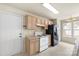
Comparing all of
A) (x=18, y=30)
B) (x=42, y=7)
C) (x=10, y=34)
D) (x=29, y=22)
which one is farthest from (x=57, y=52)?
(x=10, y=34)

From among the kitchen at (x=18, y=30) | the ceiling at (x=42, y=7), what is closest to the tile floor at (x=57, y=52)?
the kitchen at (x=18, y=30)

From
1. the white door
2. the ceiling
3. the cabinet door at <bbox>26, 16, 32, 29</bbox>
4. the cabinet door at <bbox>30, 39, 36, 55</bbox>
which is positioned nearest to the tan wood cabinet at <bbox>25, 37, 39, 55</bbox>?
the cabinet door at <bbox>30, 39, 36, 55</bbox>

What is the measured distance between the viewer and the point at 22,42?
15.6 ft

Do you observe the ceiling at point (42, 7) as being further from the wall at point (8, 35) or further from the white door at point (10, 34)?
the white door at point (10, 34)

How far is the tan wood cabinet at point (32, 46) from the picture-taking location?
14.6 feet

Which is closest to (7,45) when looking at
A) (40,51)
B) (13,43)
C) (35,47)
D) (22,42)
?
(13,43)

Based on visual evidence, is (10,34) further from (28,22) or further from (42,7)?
(42,7)

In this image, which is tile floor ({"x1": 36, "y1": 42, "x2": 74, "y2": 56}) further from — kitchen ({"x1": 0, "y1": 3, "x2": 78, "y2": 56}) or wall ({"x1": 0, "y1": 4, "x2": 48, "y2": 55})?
wall ({"x1": 0, "y1": 4, "x2": 48, "y2": 55})

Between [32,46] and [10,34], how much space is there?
1071 millimetres

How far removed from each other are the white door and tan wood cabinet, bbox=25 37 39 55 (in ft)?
0.94

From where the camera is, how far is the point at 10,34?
4.15 m

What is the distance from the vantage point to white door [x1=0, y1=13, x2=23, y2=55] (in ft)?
12.6

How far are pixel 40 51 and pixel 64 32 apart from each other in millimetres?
4081

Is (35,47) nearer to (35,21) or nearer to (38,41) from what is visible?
(38,41)
